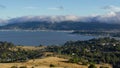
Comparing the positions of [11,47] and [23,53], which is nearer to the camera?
[23,53]

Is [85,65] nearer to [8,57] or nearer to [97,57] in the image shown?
Answer: [97,57]

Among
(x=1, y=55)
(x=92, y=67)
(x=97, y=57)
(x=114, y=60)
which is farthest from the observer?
(x=1, y=55)

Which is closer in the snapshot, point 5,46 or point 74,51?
point 74,51

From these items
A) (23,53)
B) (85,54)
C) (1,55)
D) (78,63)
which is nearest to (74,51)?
(85,54)

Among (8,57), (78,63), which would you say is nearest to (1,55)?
(8,57)

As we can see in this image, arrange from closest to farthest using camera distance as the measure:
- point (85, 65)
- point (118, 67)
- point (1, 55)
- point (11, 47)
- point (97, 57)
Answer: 1. point (85, 65)
2. point (118, 67)
3. point (97, 57)
4. point (1, 55)
5. point (11, 47)

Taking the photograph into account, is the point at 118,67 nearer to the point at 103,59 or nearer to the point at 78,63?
the point at 103,59

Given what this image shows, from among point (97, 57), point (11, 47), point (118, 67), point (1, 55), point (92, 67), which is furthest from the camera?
point (11, 47)

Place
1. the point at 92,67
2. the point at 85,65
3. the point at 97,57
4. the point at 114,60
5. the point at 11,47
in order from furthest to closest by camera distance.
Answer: the point at 11,47 < the point at 97,57 < the point at 114,60 < the point at 85,65 < the point at 92,67
